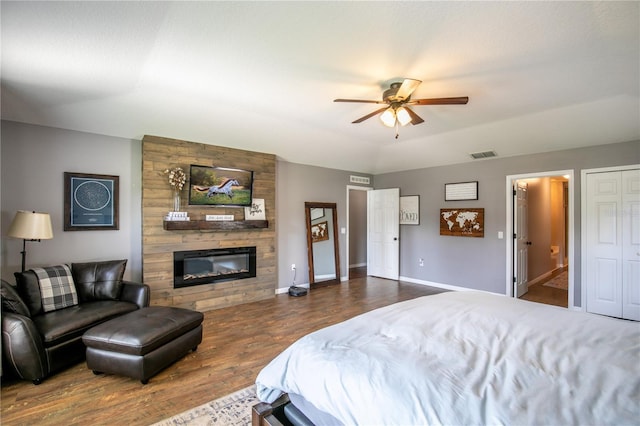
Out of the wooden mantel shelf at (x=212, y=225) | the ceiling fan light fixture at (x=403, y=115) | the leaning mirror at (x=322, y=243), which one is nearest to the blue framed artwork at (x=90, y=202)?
the wooden mantel shelf at (x=212, y=225)

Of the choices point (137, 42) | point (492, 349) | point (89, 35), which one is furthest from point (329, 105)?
point (492, 349)

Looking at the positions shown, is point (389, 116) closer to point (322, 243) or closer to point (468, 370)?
point (468, 370)

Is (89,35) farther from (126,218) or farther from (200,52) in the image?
(126,218)

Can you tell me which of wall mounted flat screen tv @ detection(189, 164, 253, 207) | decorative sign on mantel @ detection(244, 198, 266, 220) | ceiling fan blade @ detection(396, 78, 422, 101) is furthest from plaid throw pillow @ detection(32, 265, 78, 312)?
ceiling fan blade @ detection(396, 78, 422, 101)

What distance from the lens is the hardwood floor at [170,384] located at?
2.11 metres

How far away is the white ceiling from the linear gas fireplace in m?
1.73

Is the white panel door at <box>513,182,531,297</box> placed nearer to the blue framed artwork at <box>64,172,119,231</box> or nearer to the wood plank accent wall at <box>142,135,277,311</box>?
the wood plank accent wall at <box>142,135,277,311</box>

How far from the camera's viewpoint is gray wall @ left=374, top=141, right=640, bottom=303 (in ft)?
14.3

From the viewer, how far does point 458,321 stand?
5.98 ft

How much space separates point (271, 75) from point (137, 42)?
1.09 meters

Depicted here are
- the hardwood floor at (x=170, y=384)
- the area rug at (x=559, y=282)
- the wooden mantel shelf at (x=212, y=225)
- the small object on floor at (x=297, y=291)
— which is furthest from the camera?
the area rug at (x=559, y=282)

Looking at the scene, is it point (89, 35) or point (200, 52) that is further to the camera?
point (200, 52)

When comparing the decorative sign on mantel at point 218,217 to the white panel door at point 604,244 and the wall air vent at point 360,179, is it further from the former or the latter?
the white panel door at point 604,244

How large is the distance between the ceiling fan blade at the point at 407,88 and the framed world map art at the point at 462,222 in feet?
11.3
